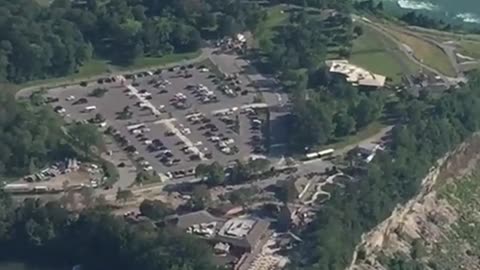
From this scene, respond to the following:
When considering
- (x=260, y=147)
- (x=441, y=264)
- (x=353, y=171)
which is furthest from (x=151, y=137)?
(x=441, y=264)

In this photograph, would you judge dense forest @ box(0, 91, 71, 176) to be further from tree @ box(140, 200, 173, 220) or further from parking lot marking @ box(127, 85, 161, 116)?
tree @ box(140, 200, 173, 220)

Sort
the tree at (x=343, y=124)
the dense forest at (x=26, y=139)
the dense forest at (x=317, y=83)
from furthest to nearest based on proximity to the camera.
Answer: the tree at (x=343, y=124) → the dense forest at (x=317, y=83) → the dense forest at (x=26, y=139)

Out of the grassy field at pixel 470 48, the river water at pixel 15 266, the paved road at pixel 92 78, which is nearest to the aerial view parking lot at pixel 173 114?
the paved road at pixel 92 78

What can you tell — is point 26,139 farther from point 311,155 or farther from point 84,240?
point 311,155

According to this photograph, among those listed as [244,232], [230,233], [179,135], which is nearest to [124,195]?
[230,233]

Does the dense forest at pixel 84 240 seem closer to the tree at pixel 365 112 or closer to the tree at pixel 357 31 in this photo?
the tree at pixel 365 112

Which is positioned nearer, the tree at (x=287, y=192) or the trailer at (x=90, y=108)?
the tree at (x=287, y=192)

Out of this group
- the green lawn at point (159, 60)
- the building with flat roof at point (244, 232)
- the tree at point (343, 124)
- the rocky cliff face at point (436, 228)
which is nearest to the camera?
the building with flat roof at point (244, 232)
